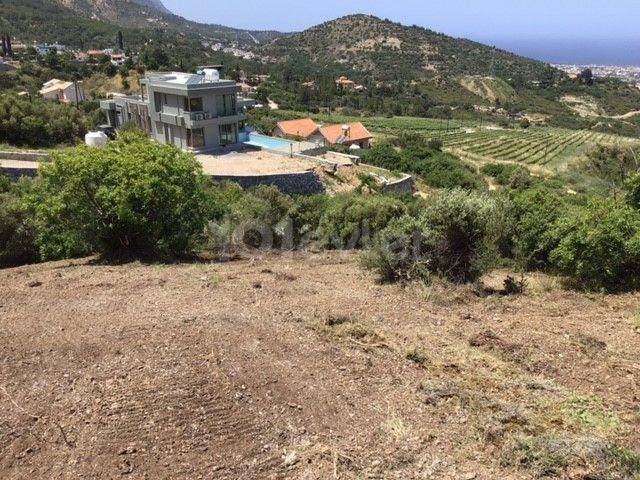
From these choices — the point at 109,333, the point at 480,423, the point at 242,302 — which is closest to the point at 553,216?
the point at 242,302

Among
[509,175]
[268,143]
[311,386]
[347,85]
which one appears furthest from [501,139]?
[311,386]

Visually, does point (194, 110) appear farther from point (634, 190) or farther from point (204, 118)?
point (634, 190)

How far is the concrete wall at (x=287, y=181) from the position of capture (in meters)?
24.6

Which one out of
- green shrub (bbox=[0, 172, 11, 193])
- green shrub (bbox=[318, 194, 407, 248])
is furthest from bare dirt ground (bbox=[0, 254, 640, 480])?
green shrub (bbox=[0, 172, 11, 193])

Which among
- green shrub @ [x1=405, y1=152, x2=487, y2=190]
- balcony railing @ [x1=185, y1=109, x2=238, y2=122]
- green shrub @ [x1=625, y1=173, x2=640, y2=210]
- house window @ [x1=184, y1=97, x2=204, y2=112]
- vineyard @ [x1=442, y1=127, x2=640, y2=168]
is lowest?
vineyard @ [x1=442, y1=127, x2=640, y2=168]

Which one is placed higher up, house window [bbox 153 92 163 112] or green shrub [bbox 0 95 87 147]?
house window [bbox 153 92 163 112]

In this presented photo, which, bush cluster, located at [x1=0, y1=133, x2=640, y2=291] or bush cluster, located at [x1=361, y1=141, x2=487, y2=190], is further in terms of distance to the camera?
bush cluster, located at [x1=361, y1=141, x2=487, y2=190]

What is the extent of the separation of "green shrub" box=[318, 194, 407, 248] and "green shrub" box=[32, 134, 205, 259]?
14.5 ft

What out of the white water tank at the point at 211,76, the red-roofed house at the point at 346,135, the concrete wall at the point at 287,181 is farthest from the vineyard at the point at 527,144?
the concrete wall at the point at 287,181

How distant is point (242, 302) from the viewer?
10039mm

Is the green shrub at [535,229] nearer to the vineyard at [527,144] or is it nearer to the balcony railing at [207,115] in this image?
the balcony railing at [207,115]

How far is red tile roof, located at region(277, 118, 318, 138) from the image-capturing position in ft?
164

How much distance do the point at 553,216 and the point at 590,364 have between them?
790 cm

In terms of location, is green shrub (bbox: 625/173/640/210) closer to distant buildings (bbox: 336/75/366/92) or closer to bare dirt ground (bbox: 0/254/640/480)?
bare dirt ground (bbox: 0/254/640/480)
